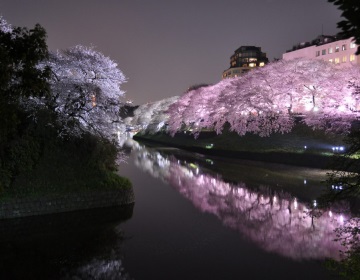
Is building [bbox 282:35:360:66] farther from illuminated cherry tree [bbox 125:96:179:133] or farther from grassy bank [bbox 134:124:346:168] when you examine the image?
illuminated cherry tree [bbox 125:96:179:133]

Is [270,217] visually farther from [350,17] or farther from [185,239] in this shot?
[350,17]

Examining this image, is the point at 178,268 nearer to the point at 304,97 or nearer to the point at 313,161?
the point at 313,161

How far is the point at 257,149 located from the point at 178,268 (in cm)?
3183

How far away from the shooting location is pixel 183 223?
16.5 metres

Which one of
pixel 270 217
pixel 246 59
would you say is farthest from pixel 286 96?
pixel 246 59

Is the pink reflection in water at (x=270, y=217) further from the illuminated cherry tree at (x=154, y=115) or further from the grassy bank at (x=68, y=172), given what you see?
the illuminated cherry tree at (x=154, y=115)

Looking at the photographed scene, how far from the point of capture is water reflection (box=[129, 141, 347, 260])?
519 inches

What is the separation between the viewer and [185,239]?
14.2 metres

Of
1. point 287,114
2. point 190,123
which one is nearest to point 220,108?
point 287,114

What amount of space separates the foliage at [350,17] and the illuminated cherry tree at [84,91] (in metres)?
16.3

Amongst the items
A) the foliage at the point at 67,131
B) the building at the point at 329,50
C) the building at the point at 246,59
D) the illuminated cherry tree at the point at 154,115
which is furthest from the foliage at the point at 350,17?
the building at the point at 246,59

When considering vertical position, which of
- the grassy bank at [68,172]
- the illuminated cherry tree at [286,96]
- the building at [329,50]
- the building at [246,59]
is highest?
the building at [246,59]

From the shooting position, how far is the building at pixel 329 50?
2425 inches

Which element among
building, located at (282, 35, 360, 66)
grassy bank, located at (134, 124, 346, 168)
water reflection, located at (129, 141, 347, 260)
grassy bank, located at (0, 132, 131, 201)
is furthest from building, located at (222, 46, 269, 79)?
grassy bank, located at (0, 132, 131, 201)
